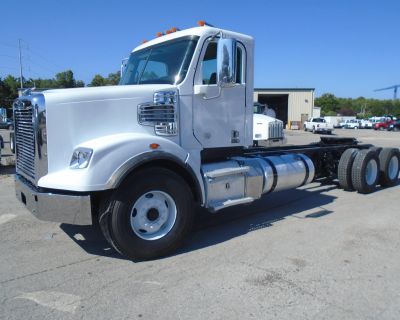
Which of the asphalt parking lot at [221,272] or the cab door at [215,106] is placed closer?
the asphalt parking lot at [221,272]

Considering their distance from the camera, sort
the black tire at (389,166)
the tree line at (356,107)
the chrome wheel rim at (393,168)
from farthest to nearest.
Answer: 1. the tree line at (356,107)
2. the chrome wheel rim at (393,168)
3. the black tire at (389,166)

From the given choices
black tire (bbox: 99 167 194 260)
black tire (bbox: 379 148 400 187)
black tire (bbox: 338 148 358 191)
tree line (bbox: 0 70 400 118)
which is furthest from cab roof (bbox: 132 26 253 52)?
tree line (bbox: 0 70 400 118)

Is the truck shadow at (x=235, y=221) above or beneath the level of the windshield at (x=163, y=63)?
beneath

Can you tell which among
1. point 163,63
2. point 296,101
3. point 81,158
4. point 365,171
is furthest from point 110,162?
point 296,101

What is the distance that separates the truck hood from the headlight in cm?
9

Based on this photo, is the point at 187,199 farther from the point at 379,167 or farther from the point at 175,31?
the point at 379,167

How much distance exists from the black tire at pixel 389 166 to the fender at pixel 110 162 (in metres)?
6.60

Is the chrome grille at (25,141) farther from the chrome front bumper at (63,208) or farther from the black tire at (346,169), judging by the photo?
the black tire at (346,169)

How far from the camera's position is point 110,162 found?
4297mm

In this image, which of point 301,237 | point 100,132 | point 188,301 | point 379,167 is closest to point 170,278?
point 188,301

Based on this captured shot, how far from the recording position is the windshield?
5270 millimetres

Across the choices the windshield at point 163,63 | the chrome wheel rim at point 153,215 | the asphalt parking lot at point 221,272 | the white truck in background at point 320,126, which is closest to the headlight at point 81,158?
the chrome wheel rim at point 153,215

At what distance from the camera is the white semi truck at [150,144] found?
172 inches

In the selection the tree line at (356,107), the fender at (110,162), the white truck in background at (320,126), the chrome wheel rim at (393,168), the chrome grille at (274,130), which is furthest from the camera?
the tree line at (356,107)
